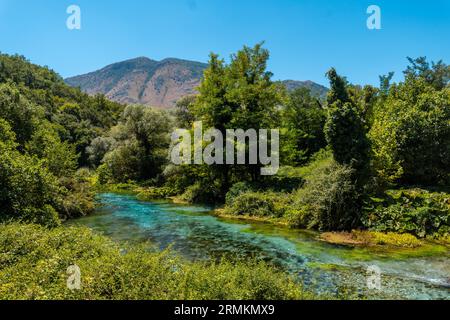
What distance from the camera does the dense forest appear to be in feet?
35.8

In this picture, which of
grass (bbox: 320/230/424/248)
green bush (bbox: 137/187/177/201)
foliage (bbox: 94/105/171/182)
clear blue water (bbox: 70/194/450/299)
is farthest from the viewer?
foliage (bbox: 94/105/171/182)

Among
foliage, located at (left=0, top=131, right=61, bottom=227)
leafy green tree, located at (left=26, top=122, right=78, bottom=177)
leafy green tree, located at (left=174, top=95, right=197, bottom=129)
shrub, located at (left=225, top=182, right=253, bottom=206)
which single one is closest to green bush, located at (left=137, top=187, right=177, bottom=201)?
leafy green tree, located at (left=26, top=122, right=78, bottom=177)

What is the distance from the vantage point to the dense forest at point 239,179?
35.8 ft

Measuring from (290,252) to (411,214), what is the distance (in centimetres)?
846

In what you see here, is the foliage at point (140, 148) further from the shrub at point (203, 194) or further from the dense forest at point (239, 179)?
the shrub at point (203, 194)

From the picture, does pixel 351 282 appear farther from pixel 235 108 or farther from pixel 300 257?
pixel 235 108

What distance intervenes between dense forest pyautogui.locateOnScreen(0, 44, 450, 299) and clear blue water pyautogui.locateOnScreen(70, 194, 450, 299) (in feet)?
9.59

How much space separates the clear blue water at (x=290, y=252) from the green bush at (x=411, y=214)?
10.2 ft

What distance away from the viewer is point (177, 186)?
45.0 metres

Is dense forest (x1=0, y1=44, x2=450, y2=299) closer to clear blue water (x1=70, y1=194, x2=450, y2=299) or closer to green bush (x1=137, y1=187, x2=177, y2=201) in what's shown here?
green bush (x1=137, y1=187, x2=177, y2=201)

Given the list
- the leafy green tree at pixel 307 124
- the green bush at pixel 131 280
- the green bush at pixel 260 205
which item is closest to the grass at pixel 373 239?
the green bush at pixel 260 205

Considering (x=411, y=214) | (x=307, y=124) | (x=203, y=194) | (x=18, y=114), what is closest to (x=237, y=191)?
(x=203, y=194)

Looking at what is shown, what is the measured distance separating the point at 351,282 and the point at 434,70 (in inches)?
2233
